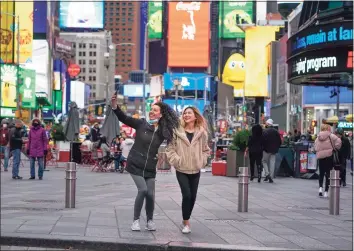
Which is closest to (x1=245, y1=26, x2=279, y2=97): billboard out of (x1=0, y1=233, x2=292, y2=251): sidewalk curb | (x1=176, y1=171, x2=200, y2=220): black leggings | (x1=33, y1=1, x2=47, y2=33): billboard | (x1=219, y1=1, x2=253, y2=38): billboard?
(x1=33, y1=1, x2=47, y2=33): billboard

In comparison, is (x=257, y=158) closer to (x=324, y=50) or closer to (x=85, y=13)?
(x=324, y=50)

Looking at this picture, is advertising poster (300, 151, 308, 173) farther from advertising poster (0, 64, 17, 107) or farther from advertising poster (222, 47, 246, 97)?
advertising poster (222, 47, 246, 97)

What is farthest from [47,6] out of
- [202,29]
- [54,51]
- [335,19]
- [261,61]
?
[335,19]

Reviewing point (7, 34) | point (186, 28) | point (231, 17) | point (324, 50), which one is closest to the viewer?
point (324, 50)

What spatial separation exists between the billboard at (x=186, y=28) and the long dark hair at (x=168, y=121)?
143 metres

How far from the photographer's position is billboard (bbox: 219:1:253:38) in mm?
149750

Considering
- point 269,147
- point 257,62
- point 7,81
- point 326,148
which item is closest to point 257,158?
point 269,147

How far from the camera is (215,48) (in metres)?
162

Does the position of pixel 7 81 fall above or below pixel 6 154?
above

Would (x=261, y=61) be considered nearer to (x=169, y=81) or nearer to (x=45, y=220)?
(x=169, y=81)

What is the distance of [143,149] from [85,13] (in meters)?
119

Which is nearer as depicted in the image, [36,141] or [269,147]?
[36,141]

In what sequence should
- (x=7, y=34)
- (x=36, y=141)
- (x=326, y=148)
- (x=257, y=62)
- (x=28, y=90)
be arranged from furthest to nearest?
1. (x=257, y=62)
2. (x=28, y=90)
3. (x=7, y=34)
4. (x=36, y=141)
5. (x=326, y=148)

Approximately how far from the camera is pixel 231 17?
6058 inches
